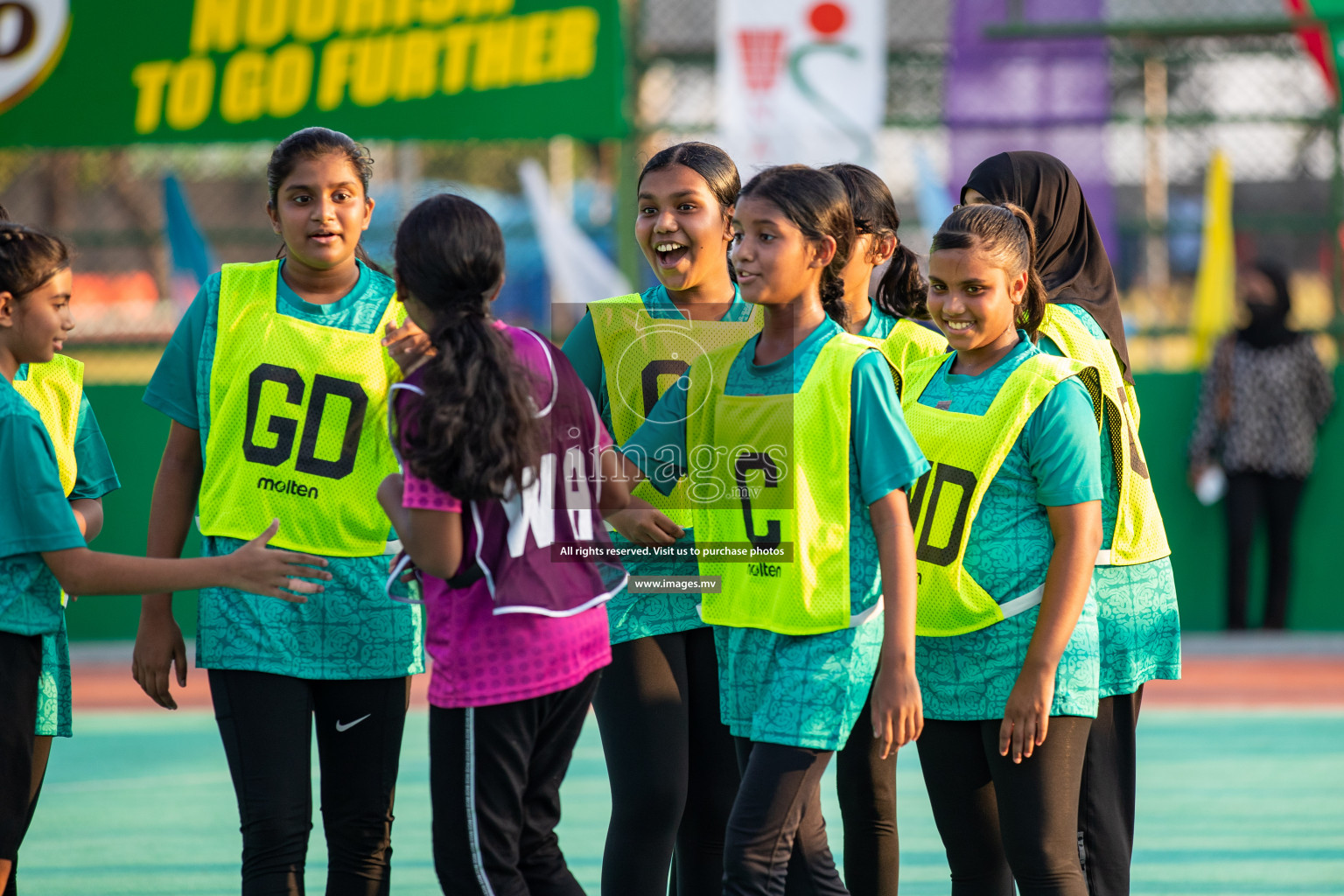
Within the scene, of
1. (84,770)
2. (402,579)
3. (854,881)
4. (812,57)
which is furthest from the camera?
(812,57)

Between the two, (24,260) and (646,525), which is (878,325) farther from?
(24,260)

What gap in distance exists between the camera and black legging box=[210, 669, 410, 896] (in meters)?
3.10

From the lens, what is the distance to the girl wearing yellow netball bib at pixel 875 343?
3.39 metres

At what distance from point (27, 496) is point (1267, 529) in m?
7.28

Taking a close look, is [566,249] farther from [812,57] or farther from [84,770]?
[84,770]

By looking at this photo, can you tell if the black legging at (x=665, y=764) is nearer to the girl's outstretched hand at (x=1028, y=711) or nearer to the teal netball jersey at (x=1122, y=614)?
the girl's outstretched hand at (x=1028, y=711)

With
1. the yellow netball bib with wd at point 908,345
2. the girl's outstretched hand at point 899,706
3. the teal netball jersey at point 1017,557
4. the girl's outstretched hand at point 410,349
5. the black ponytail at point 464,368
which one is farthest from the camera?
the yellow netball bib with wd at point 908,345

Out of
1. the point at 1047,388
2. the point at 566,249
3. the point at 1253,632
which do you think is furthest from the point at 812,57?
the point at 1047,388

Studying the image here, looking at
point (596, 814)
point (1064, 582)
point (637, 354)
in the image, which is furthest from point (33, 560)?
point (596, 814)

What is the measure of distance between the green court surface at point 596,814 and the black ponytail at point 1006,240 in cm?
188

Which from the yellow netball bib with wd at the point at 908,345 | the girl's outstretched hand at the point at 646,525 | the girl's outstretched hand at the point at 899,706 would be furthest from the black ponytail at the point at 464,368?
the yellow netball bib with wd at the point at 908,345

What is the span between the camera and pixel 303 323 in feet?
10.7

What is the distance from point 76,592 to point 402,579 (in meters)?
0.70

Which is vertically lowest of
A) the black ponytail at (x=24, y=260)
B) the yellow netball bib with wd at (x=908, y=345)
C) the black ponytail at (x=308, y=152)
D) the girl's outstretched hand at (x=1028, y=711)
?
the girl's outstretched hand at (x=1028, y=711)
